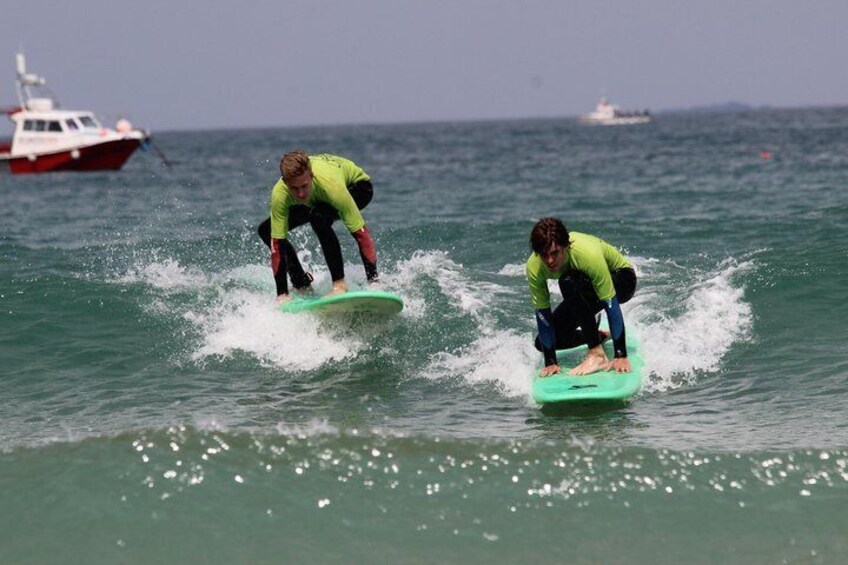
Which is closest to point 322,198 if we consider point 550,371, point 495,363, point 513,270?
point 495,363

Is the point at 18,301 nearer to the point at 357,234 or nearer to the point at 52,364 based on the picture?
the point at 52,364

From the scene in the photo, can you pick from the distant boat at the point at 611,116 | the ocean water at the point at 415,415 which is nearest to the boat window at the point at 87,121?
the ocean water at the point at 415,415

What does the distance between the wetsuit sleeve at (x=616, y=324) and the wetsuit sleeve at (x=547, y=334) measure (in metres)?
0.42

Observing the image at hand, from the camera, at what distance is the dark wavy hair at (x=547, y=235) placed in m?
6.96

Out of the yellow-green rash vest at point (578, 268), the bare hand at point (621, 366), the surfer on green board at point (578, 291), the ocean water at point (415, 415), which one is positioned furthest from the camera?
the bare hand at point (621, 366)

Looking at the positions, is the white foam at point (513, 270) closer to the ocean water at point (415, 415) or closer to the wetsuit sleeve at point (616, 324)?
the ocean water at point (415, 415)

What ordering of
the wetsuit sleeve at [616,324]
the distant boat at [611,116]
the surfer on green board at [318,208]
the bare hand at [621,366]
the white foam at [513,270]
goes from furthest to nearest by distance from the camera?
the distant boat at [611,116], the white foam at [513,270], the surfer on green board at [318,208], the bare hand at [621,366], the wetsuit sleeve at [616,324]

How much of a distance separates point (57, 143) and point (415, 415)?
1460 inches

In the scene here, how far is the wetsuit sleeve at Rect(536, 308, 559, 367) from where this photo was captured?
769cm

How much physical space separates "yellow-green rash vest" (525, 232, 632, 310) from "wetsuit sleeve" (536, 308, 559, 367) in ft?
0.28

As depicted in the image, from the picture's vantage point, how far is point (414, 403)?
8.07 m

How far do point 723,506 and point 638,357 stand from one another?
2506mm

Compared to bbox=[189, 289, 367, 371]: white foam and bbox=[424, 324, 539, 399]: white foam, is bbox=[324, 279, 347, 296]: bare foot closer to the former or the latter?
bbox=[189, 289, 367, 371]: white foam

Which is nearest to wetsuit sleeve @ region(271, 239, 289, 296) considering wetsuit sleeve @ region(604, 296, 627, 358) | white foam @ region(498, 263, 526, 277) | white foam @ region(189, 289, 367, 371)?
white foam @ region(189, 289, 367, 371)
